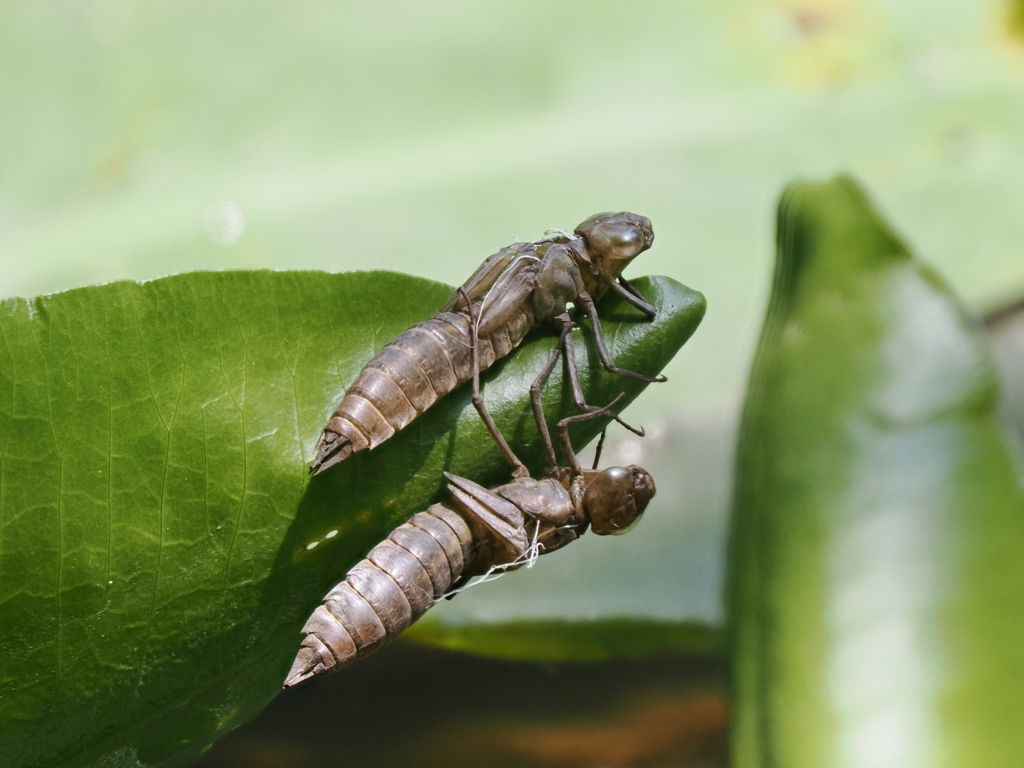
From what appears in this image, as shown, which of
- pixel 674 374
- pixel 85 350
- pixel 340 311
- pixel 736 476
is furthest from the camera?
pixel 674 374

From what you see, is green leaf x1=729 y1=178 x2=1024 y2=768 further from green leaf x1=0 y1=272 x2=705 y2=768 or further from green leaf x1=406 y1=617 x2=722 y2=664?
green leaf x1=0 y1=272 x2=705 y2=768

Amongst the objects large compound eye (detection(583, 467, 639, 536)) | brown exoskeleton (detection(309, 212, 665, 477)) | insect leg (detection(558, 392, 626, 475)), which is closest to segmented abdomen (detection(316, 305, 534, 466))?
brown exoskeleton (detection(309, 212, 665, 477))

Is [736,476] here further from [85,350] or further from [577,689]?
[85,350]

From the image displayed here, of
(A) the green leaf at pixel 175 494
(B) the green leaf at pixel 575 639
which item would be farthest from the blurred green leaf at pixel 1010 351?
(A) the green leaf at pixel 175 494

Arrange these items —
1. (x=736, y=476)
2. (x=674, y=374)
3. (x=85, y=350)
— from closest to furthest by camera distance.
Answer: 1. (x=85, y=350)
2. (x=736, y=476)
3. (x=674, y=374)

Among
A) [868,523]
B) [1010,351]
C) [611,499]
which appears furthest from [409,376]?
[1010,351]

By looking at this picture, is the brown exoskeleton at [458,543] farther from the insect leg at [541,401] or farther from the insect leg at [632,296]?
the insect leg at [632,296]

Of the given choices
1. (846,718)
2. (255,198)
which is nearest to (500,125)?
(255,198)
